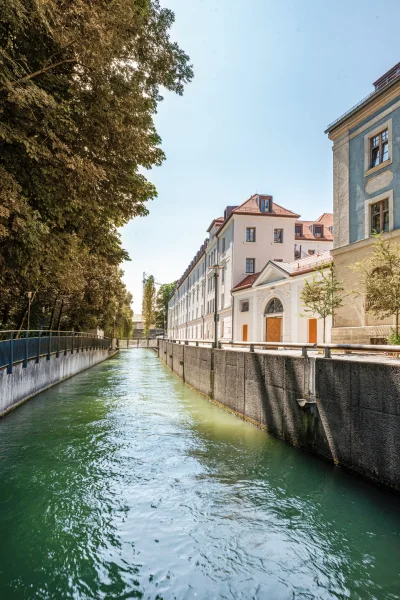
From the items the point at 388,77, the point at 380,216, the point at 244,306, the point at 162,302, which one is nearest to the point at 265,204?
the point at 244,306

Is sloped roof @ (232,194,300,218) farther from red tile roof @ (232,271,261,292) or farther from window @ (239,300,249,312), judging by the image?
window @ (239,300,249,312)

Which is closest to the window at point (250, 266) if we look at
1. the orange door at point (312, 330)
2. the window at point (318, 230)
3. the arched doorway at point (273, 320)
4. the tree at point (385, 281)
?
the arched doorway at point (273, 320)

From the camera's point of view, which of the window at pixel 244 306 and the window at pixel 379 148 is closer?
the window at pixel 379 148

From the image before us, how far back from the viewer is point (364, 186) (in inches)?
747

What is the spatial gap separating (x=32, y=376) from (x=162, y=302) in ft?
287

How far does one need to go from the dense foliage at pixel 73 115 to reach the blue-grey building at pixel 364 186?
10.8 m

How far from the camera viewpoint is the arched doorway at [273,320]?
29.5 metres

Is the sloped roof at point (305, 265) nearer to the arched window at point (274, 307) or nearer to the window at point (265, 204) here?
the arched window at point (274, 307)

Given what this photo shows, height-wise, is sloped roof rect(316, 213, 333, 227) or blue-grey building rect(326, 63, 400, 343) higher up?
sloped roof rect(316, 213, 333, 227)

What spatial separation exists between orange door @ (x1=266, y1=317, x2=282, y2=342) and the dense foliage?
19883 mm

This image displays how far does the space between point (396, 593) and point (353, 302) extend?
648 inches

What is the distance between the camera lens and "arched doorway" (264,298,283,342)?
29500 mm

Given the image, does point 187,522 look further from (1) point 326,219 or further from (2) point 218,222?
(1) point 326,219

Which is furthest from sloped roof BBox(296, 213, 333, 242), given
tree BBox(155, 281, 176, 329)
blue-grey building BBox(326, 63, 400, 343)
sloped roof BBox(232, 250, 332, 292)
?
tree BBox(155, 281, 176, 329)
